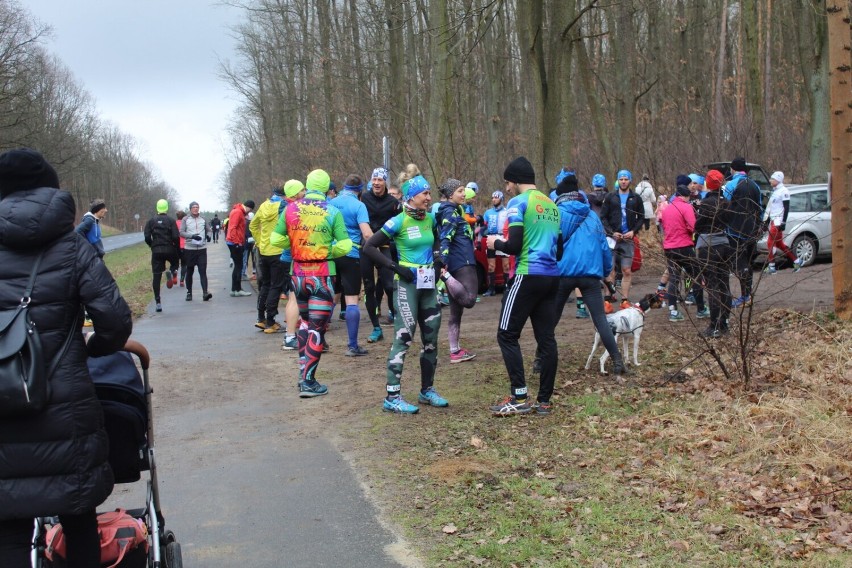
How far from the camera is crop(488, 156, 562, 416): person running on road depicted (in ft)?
24.7

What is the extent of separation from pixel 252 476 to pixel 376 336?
5.86 m

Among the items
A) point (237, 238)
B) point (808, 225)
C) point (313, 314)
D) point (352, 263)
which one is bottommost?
point (313, 314)

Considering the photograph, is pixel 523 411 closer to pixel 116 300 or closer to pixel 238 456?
pixel 238 456

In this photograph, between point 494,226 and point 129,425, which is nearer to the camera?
point 129,425

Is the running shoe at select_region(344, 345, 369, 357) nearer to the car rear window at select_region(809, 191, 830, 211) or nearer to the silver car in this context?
the silver car

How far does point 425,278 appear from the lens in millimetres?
7957

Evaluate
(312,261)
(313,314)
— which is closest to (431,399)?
(313,314)

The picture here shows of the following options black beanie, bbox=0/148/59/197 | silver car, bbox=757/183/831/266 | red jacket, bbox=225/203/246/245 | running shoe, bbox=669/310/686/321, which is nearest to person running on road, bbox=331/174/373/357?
running shoe, bbox=669/310/686/321

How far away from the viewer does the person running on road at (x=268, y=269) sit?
1355 centimetres

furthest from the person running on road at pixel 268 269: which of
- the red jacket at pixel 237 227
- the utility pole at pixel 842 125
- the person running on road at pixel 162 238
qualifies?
the utility pole at pixel 842 125

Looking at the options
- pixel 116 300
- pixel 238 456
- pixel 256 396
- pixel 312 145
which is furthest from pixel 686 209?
pixel 312 145

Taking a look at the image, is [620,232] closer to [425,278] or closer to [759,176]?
[425,278]

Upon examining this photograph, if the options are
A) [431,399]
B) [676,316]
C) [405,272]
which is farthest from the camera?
[676,316]

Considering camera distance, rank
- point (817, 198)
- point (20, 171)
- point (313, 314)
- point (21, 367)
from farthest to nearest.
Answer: point (817, 198)
point (313, 314)
point (20, 171)
point (21, 367)
